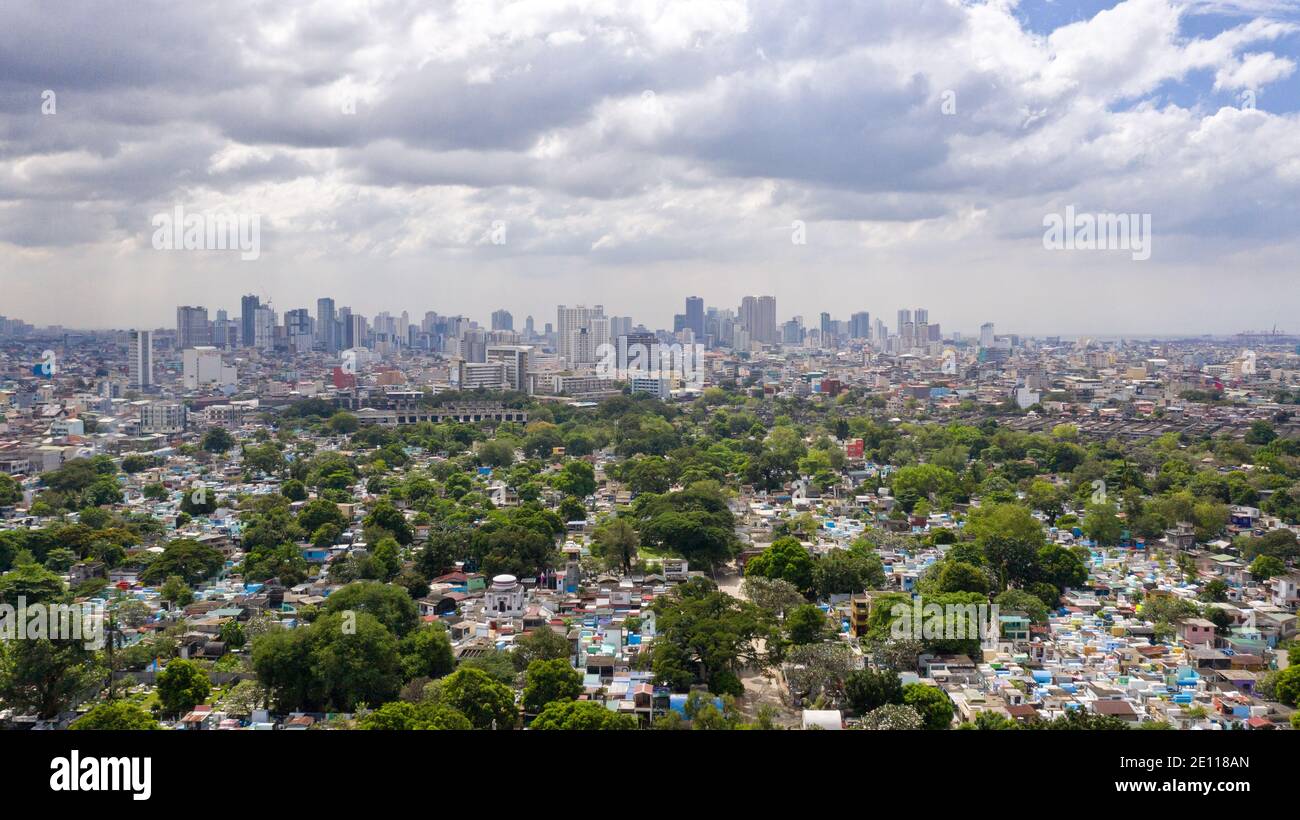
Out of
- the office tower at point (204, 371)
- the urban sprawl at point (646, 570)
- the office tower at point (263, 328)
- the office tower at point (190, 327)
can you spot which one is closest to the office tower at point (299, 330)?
the office tower at point (263, 328)

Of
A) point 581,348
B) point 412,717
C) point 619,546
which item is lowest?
point 412,717

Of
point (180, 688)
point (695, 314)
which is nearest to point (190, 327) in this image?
point (695, 314)

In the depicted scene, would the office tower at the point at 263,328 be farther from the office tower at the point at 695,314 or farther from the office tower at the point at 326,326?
the office tower at the point at 695,314

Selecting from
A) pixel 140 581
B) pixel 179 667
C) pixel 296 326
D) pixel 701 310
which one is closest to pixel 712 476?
pixel 140 581

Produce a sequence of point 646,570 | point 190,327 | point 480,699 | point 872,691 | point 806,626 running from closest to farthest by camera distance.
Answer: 1. point 480,699
2. point 872,691
3. point 806,626
4. point 646,570
5. point 190,327

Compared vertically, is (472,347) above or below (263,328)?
below

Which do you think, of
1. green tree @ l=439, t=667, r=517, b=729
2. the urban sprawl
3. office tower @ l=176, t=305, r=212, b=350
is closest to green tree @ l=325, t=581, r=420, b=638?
the urban sprawl

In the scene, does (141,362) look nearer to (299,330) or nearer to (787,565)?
(299,330)
